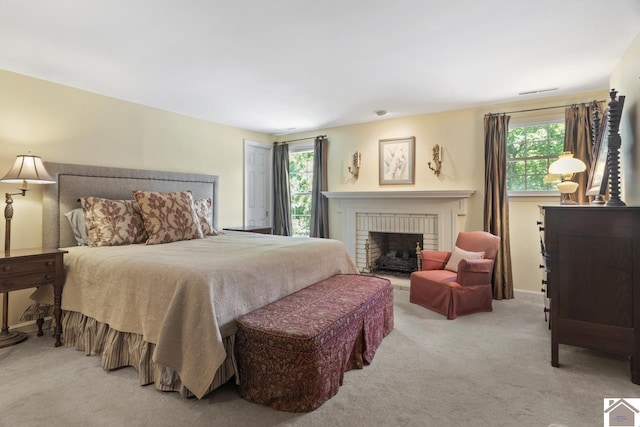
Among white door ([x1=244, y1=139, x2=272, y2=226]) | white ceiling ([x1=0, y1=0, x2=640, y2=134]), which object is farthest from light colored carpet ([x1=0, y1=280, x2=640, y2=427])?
white door ([x1=244, y1=139, x2=272, y2=226])

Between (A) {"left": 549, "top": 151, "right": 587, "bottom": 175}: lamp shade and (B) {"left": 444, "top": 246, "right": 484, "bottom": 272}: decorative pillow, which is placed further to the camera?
(B) {"left": 444, "top": 246, "right": 484, "bottom": 272}: decorative pillow

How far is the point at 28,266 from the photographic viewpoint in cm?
257

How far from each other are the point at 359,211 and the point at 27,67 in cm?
423

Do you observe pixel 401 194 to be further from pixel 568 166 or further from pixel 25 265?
pixel 25 265

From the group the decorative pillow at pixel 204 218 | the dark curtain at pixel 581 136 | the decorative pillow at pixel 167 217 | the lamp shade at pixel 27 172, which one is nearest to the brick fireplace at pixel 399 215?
the dark curtain at pixel 581 136

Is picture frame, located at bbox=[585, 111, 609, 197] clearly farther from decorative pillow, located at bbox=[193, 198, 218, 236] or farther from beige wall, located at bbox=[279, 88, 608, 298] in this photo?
decorative pillow, located at bbox=[193, 198, 218, 236]

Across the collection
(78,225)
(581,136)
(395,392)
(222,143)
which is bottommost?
(395,392)

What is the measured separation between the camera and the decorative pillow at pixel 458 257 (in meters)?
3.66

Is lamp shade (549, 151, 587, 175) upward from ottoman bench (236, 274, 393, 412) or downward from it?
upward

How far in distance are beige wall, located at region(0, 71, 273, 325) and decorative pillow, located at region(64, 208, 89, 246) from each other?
30 centimetres

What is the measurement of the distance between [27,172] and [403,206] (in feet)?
14.1

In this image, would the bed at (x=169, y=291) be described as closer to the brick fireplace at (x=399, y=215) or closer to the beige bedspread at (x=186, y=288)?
the beige bedspread at (x=186, y=288)

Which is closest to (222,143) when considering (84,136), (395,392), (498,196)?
(84,136)

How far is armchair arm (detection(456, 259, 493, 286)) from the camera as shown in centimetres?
337
